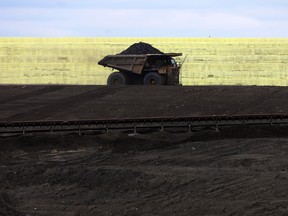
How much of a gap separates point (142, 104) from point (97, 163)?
11255 millimetres

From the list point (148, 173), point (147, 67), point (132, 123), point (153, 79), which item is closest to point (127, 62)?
point (147, 67)

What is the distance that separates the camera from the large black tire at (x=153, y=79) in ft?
103

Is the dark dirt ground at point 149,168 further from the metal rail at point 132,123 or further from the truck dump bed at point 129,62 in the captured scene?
the truck dump bed at point 129,62

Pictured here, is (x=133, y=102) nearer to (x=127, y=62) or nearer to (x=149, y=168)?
(x=127, y=62)

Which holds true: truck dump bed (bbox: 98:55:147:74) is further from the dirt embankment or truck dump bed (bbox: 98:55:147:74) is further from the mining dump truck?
the dirt embankment

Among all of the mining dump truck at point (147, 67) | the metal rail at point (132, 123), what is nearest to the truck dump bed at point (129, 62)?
the mining dump truck at point (147, 67)

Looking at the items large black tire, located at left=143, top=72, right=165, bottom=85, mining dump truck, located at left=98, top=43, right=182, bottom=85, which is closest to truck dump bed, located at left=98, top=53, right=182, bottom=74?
mining dump truck, located at left=98, top=43, right=182, bottom=85

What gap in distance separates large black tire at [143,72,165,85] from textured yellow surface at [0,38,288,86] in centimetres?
1439

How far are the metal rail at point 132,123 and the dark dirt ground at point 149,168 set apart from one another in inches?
20.7

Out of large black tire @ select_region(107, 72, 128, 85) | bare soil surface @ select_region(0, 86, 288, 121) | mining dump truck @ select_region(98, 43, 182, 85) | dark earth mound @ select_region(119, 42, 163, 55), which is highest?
dark earth mound @ select_region(119, 42, 163, 55)

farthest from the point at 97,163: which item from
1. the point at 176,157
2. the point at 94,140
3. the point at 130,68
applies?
the point at 130,68

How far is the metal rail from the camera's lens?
18578 millimetres

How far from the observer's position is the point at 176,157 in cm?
1380

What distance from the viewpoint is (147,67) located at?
1255 inches
